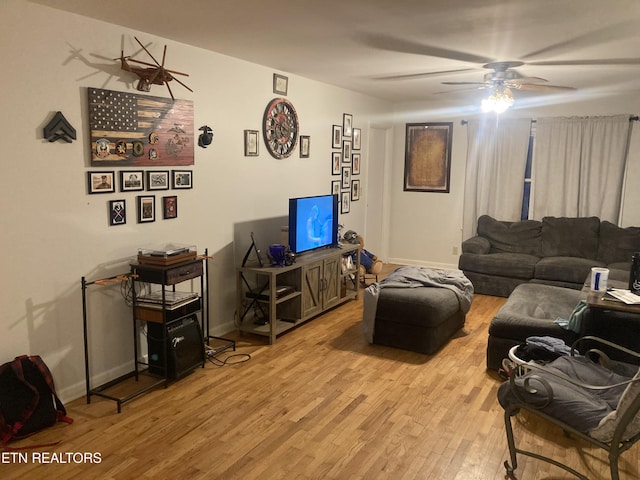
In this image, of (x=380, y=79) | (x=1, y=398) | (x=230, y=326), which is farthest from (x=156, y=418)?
(x=380, y=79)

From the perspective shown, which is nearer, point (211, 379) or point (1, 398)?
point (1, 398)

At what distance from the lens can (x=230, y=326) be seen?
4.78m

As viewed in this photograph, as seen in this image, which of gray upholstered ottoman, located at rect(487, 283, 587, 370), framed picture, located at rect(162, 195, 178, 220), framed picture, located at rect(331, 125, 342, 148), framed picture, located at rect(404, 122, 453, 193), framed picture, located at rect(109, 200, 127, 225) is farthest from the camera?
framed picture, located at rect(404, 122, 453, 193)

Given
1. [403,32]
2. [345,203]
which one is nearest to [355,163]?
[345,203]

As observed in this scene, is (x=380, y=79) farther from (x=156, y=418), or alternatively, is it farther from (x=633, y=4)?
(x=156, y=418)

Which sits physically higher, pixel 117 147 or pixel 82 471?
pixel 117 147

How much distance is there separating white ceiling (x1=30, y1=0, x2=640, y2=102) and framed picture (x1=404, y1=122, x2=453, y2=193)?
240 cm

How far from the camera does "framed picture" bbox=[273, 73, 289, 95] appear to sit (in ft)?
16.4

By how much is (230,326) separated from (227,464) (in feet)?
6.95

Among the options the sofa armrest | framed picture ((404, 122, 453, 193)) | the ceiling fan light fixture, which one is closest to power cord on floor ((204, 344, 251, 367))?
the ceiling fan light fixture

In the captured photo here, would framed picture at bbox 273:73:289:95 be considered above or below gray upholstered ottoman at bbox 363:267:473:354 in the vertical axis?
above

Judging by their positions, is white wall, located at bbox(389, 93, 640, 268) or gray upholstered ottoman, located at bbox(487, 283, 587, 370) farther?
white wall, located at bbox(389, 93, 640, 268)

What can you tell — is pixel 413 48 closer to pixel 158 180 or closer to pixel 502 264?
pixel 158 180

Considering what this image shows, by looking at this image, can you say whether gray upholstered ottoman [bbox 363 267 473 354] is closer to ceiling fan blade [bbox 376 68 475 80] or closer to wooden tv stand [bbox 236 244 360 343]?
wooden tv stand [bbox 236 244 360 343]
